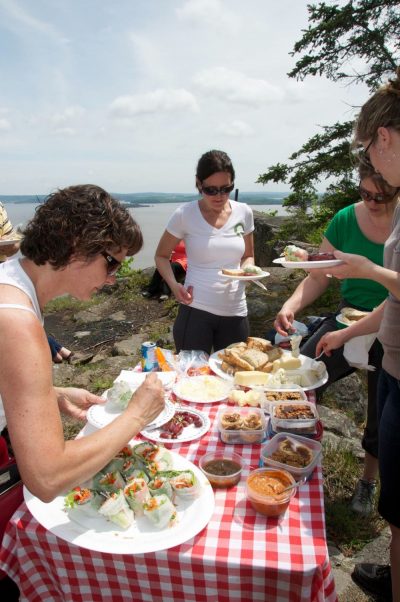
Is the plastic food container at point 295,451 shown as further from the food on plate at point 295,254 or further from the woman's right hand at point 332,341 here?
the food on plate at point 295,254

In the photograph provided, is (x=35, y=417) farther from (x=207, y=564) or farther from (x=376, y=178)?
(x=376, y=178)

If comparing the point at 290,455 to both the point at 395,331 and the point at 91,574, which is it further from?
the point at 91,574

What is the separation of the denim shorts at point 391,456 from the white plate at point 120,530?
0.82m

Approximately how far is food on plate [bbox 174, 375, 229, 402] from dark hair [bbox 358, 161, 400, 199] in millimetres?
1396

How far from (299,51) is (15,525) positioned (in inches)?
294

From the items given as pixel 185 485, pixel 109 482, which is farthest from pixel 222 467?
pixel 109 482

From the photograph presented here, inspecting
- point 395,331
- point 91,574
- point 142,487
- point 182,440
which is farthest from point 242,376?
point 91,574

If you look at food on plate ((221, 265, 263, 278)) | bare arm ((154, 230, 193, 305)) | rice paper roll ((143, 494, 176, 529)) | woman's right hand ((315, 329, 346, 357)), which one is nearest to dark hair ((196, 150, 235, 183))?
bare arm ((154, 230, 193, 305))

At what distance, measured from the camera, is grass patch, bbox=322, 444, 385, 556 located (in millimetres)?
2580

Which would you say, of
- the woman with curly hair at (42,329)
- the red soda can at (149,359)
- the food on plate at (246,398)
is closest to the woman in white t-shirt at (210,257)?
the red soda can at (149,359)

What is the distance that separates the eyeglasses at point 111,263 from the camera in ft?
5.18

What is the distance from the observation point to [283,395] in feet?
6.66

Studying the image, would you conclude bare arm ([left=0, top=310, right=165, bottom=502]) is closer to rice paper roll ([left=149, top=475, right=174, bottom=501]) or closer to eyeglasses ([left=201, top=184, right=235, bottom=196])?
rice paper roll ([left=149, top=475, right=174, bottom=501])

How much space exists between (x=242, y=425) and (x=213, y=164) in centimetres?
194
